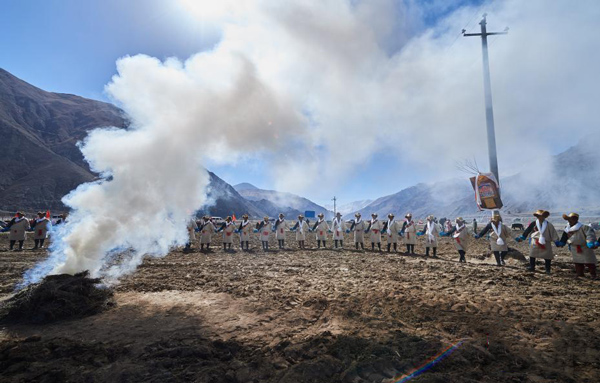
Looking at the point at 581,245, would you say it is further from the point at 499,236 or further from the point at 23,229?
the point at 23,229

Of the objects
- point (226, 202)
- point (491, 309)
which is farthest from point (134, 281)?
point (226, 202)

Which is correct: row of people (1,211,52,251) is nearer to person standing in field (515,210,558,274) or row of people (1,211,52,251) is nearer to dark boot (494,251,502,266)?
dark boot (494,251,502,266)

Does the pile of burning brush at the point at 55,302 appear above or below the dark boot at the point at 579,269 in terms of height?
below

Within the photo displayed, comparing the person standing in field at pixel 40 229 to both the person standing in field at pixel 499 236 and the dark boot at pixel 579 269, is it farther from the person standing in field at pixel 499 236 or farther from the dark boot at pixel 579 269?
the dark boot at pixel 579 269

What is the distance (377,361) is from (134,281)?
304 inches

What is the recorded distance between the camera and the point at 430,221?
14273 millimetres

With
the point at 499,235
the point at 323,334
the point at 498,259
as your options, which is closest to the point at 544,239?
the point at 499,235

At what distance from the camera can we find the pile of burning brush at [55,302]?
218 inches

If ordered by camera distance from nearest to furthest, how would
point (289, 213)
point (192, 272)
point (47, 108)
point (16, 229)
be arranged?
point (192, 272)
point (16, 229)
point (47, 108)
point (289, 213)

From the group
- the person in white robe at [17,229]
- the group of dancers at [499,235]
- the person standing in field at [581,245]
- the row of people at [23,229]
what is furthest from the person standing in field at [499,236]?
the person in white robe at [17,229]

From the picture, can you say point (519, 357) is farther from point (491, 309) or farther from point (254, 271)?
point (254, 271)

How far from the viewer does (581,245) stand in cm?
852

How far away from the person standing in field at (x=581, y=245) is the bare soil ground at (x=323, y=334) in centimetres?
90

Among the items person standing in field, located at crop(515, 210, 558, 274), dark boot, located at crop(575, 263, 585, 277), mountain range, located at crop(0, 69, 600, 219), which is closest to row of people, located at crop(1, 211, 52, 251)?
person standing in field, located at crop(515, 210, 558, 274)
